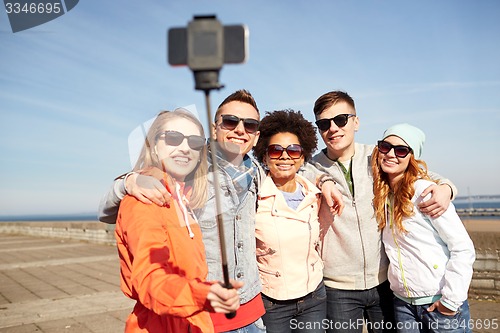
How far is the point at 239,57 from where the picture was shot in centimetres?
108

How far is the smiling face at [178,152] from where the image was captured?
6.63ft

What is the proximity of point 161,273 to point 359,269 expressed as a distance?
184cm

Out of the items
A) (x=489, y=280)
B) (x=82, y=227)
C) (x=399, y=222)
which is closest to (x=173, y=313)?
(x=399, y=222)

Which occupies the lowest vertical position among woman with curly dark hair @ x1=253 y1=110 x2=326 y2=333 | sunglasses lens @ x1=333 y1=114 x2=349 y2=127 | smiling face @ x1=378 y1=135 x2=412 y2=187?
woman with curly dark hair @ x1=253 y1=110 x2=326 y2=333

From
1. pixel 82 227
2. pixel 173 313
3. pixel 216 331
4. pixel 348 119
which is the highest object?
pixel 348 119

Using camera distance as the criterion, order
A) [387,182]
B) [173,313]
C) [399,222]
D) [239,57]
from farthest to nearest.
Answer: [387,182]
[399,222]
[173,313]
[239,57]

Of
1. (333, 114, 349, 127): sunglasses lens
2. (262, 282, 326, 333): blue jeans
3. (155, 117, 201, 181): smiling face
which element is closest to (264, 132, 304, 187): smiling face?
(333, 114, 349, 127): sunglasses lens

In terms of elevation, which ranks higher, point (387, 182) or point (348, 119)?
point (348, 119)

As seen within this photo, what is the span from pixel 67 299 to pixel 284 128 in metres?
5.87

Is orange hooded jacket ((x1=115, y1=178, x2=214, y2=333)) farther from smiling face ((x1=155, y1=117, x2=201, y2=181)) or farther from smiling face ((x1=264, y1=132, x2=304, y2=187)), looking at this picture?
smiling face ((x1=264, y1=132, x2=304, y2=187))

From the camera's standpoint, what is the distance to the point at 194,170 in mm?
2182

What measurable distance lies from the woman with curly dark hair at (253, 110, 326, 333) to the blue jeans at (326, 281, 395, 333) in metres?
0.14

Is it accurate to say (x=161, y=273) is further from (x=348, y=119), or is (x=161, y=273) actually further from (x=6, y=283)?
(x=6, y=283)

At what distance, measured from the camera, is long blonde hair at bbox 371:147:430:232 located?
9.30 feet
